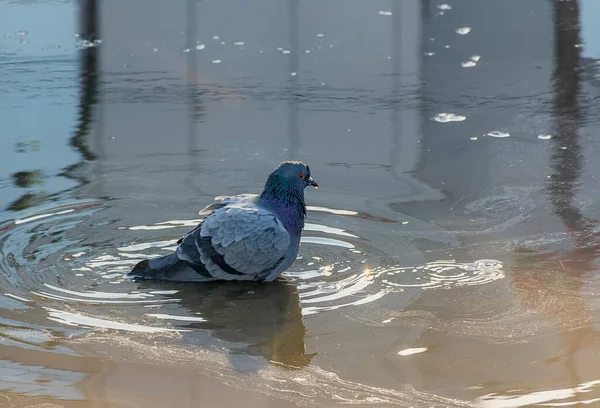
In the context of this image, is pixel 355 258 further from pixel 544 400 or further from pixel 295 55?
pixel 295 55

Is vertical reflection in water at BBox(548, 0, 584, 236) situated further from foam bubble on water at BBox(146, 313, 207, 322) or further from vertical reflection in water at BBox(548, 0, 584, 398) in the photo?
foam bubble on water at BBox(146, 313, 207, 322)

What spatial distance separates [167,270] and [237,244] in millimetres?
391

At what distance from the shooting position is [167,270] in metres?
5.37

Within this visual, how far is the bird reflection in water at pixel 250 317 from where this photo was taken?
14.9ft

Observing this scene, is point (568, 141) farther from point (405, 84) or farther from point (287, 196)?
point (287, 196)

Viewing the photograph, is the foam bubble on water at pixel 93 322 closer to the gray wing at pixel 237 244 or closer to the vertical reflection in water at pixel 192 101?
the gray wing at pixel 237 244

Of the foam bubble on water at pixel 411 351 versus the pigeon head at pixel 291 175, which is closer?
the foam bubble on water at pixel 411 351

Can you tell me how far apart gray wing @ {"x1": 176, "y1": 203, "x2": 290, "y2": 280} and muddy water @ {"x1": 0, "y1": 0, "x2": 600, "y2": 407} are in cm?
14

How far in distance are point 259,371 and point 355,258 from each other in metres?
1.49

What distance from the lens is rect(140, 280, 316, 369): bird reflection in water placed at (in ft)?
14.9

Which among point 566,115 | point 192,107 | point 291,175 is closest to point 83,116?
point 192,107

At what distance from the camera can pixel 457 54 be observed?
1080 cm

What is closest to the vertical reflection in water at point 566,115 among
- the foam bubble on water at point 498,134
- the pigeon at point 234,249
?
Result: the foam bubble on water at point 498,134

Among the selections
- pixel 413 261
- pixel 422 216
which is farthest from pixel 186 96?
pixel 413 261
